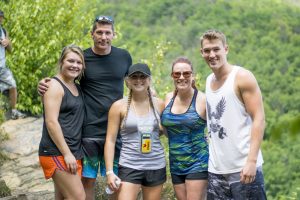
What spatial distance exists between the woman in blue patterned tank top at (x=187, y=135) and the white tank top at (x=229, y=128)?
0.30 metres

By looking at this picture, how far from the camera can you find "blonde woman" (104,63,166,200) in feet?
18.0

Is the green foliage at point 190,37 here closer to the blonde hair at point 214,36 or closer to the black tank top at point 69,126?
the black tank top at point 69,126

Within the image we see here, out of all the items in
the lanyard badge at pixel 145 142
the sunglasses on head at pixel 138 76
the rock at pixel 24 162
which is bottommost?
the rock at pixel 24 162

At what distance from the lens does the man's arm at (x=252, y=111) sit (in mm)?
4852

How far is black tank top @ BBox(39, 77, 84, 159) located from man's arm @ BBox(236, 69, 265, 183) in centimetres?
130

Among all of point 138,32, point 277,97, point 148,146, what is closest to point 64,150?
point 148,146

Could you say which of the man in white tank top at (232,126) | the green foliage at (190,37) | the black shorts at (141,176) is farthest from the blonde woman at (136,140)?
the green foliage at (190,37)

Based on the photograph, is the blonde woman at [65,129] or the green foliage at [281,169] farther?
the green foliage at [281,169]

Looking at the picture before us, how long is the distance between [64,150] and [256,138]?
1.41 m

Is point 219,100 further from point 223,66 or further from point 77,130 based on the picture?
point 77,130

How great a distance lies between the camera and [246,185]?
5000 millimetres

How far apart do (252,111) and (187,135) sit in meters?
0.70

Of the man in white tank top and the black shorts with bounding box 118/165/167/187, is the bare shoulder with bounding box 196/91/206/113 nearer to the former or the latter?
the man in white tank top

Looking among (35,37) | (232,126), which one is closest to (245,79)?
(232,126)
